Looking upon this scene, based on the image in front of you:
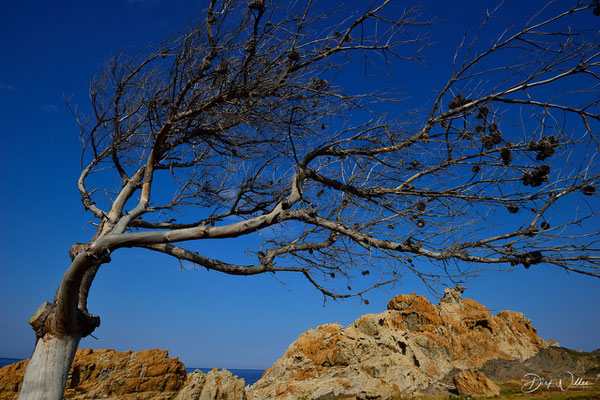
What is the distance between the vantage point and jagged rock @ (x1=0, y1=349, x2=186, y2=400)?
943cm

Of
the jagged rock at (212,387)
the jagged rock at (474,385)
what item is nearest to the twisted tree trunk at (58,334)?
the jagged rock at (212,387)

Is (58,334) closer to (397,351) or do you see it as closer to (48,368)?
(48,368)

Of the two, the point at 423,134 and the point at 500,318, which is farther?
the point at 500,318

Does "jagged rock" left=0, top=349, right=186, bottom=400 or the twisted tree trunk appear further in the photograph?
"jagged rock" left=0, top=349, right=186, bottom=400

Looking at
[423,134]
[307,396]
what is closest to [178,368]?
[307,396]

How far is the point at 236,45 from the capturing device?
13.0ft

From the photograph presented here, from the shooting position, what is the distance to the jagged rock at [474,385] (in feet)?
65.4

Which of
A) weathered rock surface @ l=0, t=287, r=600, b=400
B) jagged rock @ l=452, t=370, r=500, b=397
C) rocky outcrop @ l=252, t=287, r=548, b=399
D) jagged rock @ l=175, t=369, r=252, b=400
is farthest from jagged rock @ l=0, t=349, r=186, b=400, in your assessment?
jagged rock @ l=452, t=370, r=500, b=397

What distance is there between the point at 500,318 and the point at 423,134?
36.7 metres

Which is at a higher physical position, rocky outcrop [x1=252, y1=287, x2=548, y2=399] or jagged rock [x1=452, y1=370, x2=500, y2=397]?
rocky outcrop [x1=252, y1=287, x2=548, y2=399]

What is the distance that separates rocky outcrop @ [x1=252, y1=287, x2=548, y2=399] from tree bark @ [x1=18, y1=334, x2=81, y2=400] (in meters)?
15.3

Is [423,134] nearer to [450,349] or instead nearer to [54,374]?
[54,374]

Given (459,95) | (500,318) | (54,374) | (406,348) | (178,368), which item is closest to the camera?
(54,374)

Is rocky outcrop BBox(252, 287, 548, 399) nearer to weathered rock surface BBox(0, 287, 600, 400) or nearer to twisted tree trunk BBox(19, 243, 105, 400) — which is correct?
weathered rock surface BBox(0, 287, 600, 400)
